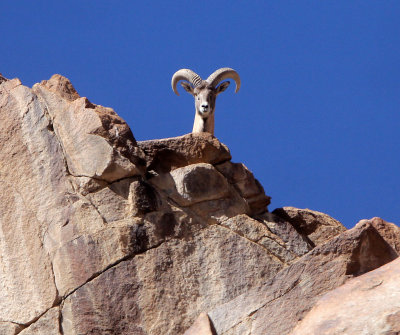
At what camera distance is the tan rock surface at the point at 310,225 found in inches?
403

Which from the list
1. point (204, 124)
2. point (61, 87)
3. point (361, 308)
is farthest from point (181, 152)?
point (204, 124)

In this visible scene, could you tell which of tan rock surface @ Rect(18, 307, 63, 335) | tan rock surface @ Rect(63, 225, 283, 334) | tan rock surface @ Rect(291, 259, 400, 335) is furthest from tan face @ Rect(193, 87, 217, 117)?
tan rock surface @ Rect(291, 259, 400, 335)

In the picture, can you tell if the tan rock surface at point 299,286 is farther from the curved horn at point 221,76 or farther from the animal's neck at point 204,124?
the curved horn at point 221,76

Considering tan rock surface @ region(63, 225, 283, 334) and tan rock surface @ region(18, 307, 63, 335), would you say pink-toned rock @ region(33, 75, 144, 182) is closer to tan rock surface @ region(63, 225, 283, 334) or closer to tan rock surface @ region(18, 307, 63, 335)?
tan rock surface @ region(63, 225, 283, 334)

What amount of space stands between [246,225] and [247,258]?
1.40 feet

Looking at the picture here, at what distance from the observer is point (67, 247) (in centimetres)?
884

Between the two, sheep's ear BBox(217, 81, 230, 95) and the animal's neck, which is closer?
the animal's neck

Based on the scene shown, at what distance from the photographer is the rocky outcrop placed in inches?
333

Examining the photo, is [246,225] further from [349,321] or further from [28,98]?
[28,98]

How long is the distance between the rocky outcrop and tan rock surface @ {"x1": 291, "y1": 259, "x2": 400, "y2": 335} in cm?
32

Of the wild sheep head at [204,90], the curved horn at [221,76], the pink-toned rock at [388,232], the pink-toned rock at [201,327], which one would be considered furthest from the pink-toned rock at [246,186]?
the curved horn at [221,76]

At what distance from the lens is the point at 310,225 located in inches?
407

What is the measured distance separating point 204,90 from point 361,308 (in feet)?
34.4

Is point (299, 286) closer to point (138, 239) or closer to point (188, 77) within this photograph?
point (138, 239)
